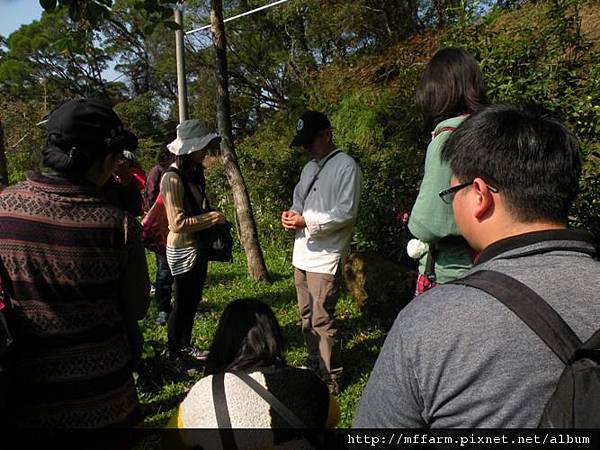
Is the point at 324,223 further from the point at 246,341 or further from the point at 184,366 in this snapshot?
the point at 184,366

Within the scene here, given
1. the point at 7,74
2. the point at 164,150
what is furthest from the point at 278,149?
the point at 7,74

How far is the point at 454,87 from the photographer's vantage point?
207 centimetres

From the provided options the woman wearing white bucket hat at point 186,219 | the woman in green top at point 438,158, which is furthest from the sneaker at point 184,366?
the woman in green top at point 438,158

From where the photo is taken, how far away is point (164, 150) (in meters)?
4.09

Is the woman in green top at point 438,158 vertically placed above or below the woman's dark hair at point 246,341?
above

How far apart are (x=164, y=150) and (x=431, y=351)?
11.5 feet

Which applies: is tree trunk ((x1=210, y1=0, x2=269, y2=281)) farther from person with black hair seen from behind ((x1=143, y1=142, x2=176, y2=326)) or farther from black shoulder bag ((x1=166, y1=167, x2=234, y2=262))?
black shoulder bag ((x1=166, y1=167, x2=234, y2=262))

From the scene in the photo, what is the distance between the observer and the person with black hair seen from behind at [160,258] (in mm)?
4152

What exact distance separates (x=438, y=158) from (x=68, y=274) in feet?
4.40

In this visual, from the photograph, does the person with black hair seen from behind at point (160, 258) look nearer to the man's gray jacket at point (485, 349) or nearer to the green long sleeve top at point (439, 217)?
the green long sleeve top at point (439, 217)

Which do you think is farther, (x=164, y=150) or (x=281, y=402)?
(x=164, y=150)

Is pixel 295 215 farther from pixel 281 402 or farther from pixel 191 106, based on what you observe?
pixel 191 106

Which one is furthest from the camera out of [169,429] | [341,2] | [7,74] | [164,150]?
[7,74]

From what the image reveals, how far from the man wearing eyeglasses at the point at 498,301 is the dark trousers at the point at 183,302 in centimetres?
270
